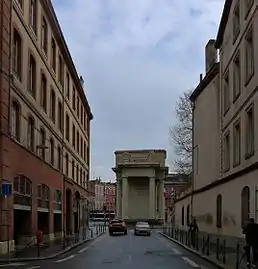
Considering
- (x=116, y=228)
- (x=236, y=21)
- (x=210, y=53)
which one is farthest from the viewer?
(x=116, y=228)

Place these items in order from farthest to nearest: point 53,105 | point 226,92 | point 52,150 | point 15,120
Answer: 1. point 53,105
2. point 52,150
3. point 226,92
4. point 15,120

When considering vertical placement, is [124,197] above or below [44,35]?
below

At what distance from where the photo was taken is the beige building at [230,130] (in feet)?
101

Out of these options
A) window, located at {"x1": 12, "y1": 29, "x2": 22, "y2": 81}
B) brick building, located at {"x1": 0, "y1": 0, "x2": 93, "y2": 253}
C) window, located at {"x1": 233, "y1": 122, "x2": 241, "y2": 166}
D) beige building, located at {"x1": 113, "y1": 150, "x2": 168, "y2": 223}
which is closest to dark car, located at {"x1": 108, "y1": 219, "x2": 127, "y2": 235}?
brick building, located at {"x1": 0, "y1": 0, "x2": 93, "y2": 253}

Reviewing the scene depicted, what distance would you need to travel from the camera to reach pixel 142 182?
11044 centimetres

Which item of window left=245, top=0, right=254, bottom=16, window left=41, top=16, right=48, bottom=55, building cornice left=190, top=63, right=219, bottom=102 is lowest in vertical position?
building cornice left=190, top=63, right=219, bottom=102

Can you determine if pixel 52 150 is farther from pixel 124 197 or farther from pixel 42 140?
pixel 124 197

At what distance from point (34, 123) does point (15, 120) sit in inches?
191

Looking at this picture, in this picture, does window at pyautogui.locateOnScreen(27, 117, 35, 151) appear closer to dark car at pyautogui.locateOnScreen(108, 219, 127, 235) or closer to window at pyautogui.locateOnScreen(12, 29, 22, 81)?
window at pyautogui.locateOnScreen(12, 29, 22, 81)

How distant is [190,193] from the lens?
58562mm

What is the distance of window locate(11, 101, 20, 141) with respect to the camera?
33.6m

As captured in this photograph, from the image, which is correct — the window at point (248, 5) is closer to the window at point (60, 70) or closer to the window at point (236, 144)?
the window at point (236, 144)

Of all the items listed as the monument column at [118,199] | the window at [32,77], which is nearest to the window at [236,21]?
the window at [32,77]

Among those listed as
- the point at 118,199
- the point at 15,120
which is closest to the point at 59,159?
the point at 15,120
